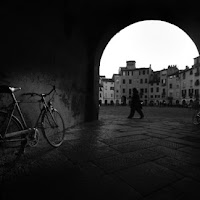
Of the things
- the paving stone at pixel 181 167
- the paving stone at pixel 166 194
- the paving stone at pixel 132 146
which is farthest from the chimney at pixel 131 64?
the paving stone at pixel 166 194

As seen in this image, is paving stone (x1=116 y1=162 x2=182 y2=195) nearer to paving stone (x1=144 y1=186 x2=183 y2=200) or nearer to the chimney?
paving stone (x1=144 y1=186 x2=183 y2=200)

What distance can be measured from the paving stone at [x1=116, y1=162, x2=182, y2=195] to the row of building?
138 ft

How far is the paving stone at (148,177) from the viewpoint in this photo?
A: 1.54 meters

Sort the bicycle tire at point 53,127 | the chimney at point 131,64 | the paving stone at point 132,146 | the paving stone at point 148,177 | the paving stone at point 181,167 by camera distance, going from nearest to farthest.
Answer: the paving stone at point 148,177, the paving stone at point 181,167, the paving stone at point 132,146, the bicycle tire at point 53,127, the chimney at point 131,64

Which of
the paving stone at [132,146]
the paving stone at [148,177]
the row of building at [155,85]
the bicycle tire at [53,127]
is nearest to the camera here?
the paving stone at [148,177]

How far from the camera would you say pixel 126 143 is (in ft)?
10.4

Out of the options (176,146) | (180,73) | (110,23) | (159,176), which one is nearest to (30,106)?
(159,176)

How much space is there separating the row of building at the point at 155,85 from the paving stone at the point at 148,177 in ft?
138

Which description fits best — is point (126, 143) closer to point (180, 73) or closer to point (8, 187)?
point (8, 187)

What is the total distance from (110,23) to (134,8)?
42.0 inches

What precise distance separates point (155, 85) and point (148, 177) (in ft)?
180

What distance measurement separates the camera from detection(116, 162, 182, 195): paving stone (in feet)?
5.04

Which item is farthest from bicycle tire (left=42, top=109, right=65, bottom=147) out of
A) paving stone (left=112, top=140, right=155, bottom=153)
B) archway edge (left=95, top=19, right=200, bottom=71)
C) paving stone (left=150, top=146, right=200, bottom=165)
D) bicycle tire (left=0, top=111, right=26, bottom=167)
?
archway edge (left=95, top=19, right=200, bottom=71)

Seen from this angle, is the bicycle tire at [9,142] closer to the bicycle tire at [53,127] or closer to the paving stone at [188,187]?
the bicycle tire at [53,127]
